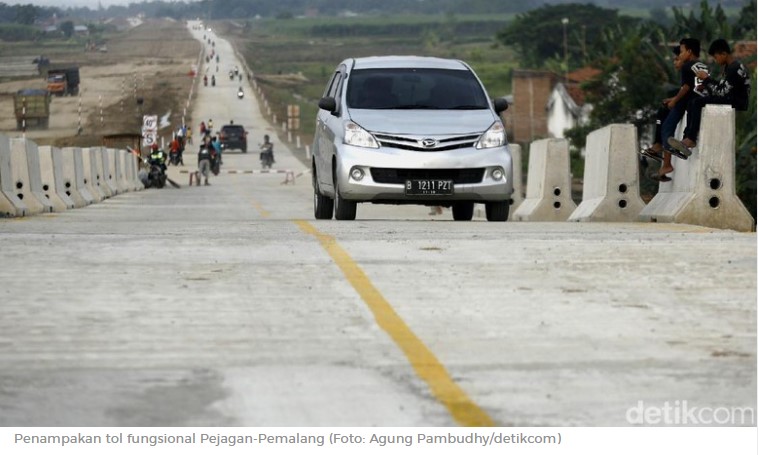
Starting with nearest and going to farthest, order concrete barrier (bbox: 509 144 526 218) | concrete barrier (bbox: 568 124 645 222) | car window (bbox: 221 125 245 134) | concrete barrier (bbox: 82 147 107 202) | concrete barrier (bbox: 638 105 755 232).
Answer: concrete barrier (bbox: 638 105 755 232) → concrete barrier (bbox: 568 124 645 222) → concrete barrier (bbox: 509 144 526 218) → concrete barrier (bbox: 82 147 107 202) → car window (bbox: 221 125 245 134)

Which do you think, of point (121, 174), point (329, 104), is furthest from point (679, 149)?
point (121, 174)

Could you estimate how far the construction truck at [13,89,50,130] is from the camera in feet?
359

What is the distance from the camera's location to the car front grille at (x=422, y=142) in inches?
728

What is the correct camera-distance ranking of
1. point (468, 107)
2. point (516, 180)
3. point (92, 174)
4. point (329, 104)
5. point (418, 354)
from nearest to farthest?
point (418, 354)
point (329, 104)
point (468, 107)
point (516, 180)
point (92, 174)

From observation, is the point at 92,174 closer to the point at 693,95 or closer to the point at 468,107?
the point at 468,107

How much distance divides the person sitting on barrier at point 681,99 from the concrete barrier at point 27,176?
484 inches

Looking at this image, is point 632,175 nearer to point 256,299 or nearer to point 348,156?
point 348,156

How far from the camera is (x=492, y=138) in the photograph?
18812mm

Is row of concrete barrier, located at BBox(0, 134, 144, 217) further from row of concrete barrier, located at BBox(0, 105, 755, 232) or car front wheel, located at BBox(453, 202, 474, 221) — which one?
car front wheel, located at BBox(453, 202, 474, 221)

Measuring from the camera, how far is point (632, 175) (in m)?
20.4

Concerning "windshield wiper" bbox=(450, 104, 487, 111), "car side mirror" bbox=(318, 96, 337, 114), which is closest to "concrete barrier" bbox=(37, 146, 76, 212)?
"car side mirror" bbox=(318, 96, 337, 114)

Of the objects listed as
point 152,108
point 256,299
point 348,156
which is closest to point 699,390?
point 256,299

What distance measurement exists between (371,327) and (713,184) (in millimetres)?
9320

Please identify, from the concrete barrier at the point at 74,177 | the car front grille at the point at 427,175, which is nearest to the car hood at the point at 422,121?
the car front grille at the point at 427,175
